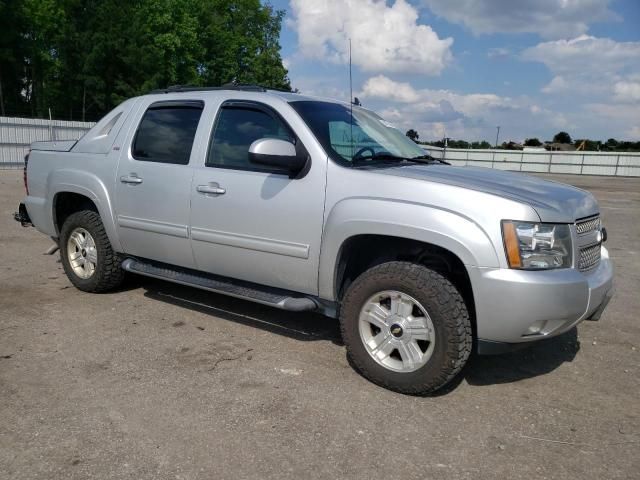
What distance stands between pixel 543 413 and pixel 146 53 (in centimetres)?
4659

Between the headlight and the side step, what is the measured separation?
1404 millimetres

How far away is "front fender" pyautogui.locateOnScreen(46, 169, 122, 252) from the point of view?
4.99 meters

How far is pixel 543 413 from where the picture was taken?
10.8 ft

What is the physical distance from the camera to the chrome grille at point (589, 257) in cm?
341

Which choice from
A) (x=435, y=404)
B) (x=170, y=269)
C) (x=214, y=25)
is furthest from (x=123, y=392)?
(x=214, y=25)

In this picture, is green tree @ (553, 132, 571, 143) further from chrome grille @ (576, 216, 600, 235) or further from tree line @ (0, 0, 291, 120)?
chrome grille @ (576, 216, 600, 235)

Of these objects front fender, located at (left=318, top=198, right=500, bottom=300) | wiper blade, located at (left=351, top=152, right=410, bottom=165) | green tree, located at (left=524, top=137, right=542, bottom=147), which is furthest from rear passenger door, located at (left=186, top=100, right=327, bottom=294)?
green tree, located at (left=524, top=137, right=542, bottom=147)

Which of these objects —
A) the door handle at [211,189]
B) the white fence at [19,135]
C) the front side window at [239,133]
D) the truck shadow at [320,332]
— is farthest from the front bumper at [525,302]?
the white fence at [19,135]

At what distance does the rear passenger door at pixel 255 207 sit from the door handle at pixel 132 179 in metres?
0.67

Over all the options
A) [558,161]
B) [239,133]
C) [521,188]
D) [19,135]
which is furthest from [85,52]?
[521,188]

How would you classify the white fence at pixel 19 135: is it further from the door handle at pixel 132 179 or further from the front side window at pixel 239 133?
the front side window at pixel 239 133

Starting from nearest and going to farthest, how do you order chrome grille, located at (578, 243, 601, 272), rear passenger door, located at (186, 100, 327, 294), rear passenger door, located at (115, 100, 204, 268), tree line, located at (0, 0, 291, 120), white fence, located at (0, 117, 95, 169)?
chrome grille, located at (578, 243, 601, 272), rear passenger door, located at (186, 100, 327, 294), rear passenger door, located at (115, 100, 204, 268), white fence, located at (0, 117, 95, 169), tree line, located at (0, 0, 291, 120)

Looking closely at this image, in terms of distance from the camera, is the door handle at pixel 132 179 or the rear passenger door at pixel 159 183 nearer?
the rear passenger door at pixel 159 183

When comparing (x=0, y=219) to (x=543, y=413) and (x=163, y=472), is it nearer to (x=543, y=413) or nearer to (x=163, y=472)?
(x=163, y=472)
